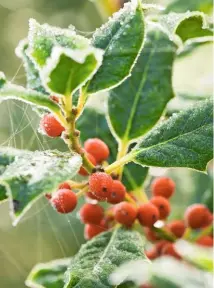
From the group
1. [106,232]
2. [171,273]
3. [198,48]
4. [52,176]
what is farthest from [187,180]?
[171,273]

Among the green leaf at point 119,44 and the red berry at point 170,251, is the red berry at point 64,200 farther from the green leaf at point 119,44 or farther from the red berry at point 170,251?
the red berry at point 170,251

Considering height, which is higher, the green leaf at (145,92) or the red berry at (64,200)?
the green leaf at (145,92)

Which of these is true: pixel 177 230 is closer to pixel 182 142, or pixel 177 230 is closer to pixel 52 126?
pixel 182 142

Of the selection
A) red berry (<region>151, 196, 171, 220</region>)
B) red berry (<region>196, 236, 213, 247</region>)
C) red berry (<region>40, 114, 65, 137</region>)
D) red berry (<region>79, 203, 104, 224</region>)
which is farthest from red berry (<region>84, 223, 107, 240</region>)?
red berry (<region>40, 114, 65, 137</region>)

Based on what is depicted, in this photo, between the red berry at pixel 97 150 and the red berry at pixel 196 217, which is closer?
the red berry at pixel 97 150

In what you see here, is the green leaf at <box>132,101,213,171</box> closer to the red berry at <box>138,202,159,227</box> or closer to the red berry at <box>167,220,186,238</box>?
the red berry at <box>138,202,159,227</box>

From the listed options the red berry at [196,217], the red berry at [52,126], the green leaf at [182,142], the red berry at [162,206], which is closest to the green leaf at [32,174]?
the red berry at [52,126]

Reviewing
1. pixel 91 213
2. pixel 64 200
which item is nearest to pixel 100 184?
pixel 64 200
